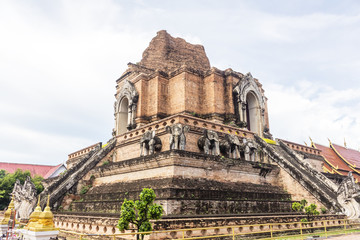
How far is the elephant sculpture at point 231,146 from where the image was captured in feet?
50.4

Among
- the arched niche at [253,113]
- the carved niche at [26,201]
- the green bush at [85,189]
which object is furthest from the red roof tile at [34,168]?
the arched niche at [253,113]

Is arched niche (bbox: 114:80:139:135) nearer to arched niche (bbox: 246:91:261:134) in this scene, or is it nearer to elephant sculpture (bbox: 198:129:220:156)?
elephant sculpture (bbox: 198:129:220:156)

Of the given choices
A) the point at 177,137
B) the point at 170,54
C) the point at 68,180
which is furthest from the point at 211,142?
the point at 170,54

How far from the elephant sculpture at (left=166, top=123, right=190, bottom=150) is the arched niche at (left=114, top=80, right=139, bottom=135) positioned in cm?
623

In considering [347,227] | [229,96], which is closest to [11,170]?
[229,96]

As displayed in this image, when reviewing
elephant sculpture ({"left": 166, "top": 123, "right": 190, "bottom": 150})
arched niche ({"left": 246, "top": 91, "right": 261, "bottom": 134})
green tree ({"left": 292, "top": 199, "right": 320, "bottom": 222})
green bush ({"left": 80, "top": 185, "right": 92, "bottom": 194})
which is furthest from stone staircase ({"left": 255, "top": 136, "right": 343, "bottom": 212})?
green bush ({"left": 80, "top": 185, "right": 92, "bottom": 194})

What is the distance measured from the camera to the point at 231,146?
51.3 ft

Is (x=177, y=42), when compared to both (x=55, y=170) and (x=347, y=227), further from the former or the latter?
(x=55, y=170)

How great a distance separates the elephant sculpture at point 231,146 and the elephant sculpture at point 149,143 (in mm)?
3372

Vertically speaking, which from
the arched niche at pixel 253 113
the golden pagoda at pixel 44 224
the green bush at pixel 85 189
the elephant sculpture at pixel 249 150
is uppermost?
the arched niche at pixel 253 113

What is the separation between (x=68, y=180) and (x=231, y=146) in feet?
28.1

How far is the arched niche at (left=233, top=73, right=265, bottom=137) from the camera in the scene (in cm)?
1955

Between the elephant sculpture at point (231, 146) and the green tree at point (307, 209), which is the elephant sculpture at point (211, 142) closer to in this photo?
the elephant sculpture at point (231, 146)

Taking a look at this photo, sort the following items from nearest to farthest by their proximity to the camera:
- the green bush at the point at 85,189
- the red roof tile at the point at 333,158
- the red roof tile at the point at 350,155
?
1. the green bush at the point at 85,189
2. the red roof tile at the point at 333,158
3. the red roof tile at the point at 350,155
